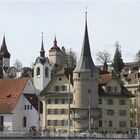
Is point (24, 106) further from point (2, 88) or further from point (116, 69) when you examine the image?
point (116, 69)

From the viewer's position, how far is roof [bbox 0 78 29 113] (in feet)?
431

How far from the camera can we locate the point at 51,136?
94500 millimetres

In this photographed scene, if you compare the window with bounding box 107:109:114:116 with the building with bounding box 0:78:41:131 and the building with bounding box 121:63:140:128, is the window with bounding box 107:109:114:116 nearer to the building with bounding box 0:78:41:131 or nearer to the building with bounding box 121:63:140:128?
the building with bounding box 121:63:140:128

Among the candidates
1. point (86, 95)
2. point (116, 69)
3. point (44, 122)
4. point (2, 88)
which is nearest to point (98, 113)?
point (86, 95)

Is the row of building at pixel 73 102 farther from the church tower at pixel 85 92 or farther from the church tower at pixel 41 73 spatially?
the church tower at pixel 41 73

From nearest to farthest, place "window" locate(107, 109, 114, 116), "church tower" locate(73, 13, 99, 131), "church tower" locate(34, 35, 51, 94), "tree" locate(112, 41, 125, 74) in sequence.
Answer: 1. "church tower" locate(73, 13, 99, 131)
2. "window" locate(107, 109, 114, 116)
3. "church tower" locate(34, 35, 51, 94)
4. "tree" locate(112, 41, 125, 74)

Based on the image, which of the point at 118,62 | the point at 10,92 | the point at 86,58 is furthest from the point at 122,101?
the point at 118,62

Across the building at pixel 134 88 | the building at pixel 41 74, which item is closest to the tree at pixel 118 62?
the building at pixel 134 88

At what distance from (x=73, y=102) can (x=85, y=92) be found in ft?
12.1

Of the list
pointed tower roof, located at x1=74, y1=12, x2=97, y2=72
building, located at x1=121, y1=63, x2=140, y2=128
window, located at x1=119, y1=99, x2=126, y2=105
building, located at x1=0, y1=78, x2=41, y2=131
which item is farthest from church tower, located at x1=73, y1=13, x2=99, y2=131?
building, located at x1=121, y1=63, x2=140, y2=128

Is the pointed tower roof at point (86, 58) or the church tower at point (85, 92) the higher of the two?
the pointed tower roof at point (86, 58)

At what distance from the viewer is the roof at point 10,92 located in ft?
431

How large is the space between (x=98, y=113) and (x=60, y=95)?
9.02 metres

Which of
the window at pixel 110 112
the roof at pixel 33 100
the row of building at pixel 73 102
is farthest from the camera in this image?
the roof at pixel 33 100
